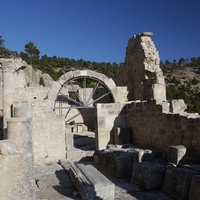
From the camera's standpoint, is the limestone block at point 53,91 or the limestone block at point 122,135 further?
the limestone block at point 53,91

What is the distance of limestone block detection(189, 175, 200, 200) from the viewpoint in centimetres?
420

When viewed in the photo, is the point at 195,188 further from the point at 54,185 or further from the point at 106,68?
the point at 106,68

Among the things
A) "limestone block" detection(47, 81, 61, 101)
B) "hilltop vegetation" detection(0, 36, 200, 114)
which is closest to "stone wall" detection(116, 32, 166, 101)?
"limestone block" detection(47, 81, 61, 101)

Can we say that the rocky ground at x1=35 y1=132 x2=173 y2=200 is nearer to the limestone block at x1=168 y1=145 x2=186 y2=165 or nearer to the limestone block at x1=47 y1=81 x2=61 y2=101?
the limestone block at x1=168 y1=145 x2=186 y2=165

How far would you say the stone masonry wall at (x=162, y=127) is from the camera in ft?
20.9

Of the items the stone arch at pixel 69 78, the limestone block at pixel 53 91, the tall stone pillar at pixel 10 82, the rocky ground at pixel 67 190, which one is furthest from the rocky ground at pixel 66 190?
the stone arch at pixel 69 78

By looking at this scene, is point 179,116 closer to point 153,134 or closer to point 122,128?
point 153,134

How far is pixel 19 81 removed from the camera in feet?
27.0

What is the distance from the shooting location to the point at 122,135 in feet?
31.0

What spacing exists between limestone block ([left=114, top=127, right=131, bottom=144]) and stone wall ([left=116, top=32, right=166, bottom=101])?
9.96 feet

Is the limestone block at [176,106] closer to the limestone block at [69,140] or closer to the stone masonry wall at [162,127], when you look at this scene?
the stone masonry wall at [162,127]

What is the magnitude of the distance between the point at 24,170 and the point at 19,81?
5.74 m

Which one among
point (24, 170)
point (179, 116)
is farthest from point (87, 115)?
point (24, 170)

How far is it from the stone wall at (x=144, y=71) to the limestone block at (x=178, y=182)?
23.3 ft
